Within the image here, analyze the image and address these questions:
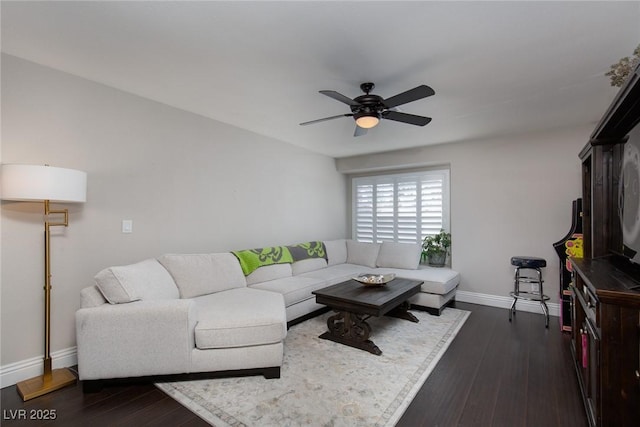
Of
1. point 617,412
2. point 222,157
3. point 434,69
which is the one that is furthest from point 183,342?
point 434,69

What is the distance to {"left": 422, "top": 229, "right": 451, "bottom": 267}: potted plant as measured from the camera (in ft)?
16.0

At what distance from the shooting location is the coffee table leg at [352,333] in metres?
2.95

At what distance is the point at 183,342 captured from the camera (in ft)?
7.45

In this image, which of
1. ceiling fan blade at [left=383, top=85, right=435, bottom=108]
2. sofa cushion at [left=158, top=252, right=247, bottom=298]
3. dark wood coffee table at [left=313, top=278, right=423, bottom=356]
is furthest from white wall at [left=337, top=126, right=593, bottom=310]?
sofa cushion at [left=158, top=252, right=247, bottom=298]

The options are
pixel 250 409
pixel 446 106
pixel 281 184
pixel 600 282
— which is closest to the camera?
pixel 600 282

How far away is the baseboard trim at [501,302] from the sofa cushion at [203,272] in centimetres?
330

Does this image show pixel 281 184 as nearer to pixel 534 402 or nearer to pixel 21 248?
pixel 21 248

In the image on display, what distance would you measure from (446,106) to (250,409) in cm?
326

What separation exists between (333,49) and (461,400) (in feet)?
8.65

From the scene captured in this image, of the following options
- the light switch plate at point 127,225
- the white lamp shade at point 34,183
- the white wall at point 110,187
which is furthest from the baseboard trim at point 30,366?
the white lamp shade at point 34,183

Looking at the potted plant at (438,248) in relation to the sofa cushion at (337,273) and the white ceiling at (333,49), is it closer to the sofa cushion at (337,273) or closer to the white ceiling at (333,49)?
the sofa cushion at (337,273)

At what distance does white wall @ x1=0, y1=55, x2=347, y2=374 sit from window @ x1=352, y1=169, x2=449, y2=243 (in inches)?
86.2

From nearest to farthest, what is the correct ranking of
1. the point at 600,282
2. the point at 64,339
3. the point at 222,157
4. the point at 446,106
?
1. the point at 600,282
2. the point at 64,339
3. the point at 446,106
4. the point at 222,157

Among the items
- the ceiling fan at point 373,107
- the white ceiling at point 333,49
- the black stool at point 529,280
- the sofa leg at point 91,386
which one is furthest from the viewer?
the black stool at point 529,280
